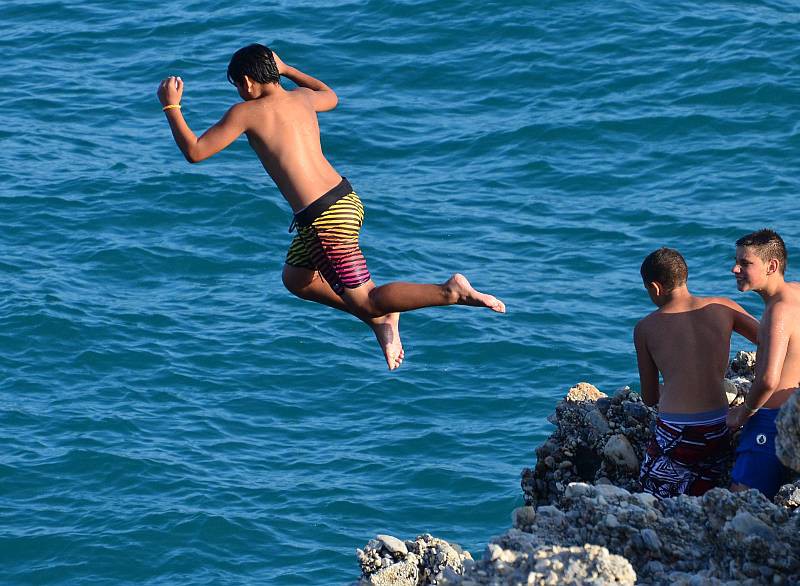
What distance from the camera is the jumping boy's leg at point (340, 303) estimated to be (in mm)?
9000

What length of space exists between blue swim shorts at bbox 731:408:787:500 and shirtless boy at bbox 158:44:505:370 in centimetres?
158

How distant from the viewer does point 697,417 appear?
7.95 metres

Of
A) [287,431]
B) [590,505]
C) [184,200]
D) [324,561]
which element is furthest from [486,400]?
[590,505]

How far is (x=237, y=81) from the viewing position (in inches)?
333

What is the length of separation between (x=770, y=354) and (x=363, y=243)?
1216cm

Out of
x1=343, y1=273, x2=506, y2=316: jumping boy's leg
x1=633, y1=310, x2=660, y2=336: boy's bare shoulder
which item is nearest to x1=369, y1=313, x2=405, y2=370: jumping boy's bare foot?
x1=343, y1=273, x2=506, y2=316: jumping boy's leg

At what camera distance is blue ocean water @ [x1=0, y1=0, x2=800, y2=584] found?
48.9 ft

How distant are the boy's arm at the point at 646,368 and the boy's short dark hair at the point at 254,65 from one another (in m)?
2.63

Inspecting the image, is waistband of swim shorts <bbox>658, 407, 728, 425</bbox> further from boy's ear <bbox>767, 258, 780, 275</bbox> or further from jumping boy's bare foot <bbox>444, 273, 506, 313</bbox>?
jumping boy's bare foot <bbox>444, 273, 506, 313</bbox>

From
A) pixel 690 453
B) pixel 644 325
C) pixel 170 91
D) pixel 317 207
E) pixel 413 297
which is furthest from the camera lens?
pixel 317 207

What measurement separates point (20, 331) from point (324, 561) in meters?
5.85

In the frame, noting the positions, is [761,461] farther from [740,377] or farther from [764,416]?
[740,377]

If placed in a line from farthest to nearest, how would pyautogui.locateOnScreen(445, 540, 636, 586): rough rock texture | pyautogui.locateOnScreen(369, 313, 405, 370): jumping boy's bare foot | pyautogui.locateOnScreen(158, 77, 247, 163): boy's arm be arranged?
1. pyautogui.locateOnScreen(369, 313, 405, 370): jumping boy's bare foot
2. pyautogui.locateOnScreen(158, 77, 247, 163): boy's arm
3. pyautogui.locateOnScreen(445, 540, 636, 586): rough rock texture

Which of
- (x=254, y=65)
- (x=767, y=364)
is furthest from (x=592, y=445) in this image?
(x=254, y=65)
